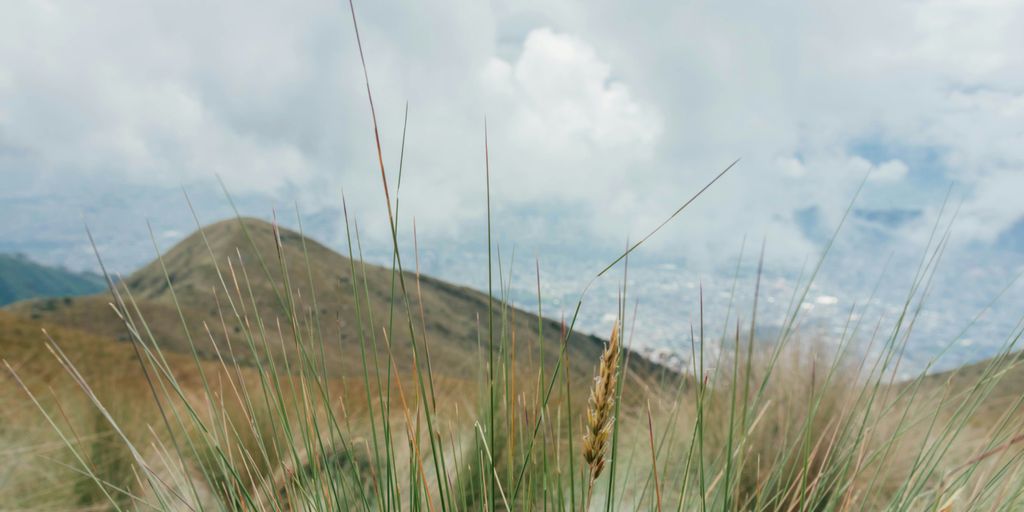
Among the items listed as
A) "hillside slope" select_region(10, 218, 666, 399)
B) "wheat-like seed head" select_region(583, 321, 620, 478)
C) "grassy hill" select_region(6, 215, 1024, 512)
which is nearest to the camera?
"wheat-like seed head" select_region(583, 321, 620, 478)

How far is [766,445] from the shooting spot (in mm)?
3662

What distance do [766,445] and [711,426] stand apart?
34 centimetres

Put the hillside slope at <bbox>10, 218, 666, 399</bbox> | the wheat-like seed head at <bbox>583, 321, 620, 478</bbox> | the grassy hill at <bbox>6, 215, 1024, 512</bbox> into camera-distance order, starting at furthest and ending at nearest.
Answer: the hillside slope at <bbox>10, 218, 666, 399</bbox>, the grassy hill at <bbox>6, 215, 1024, 512</bbox>, the wheat-like seed head at <bbox>583, 321, 620, 478</bbox>

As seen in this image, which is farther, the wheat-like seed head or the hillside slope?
the hillside slope

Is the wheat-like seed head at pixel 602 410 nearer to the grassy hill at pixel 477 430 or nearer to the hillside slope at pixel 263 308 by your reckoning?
the grassy hill at pixel 477 430

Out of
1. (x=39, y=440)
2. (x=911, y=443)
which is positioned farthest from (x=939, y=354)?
(x=39, y=440)

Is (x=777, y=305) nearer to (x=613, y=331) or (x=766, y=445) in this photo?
(x=613, y=331)

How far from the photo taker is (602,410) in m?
0.92

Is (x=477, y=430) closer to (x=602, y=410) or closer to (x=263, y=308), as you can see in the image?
(x=602, y=410)

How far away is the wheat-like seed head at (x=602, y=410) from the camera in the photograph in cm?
92

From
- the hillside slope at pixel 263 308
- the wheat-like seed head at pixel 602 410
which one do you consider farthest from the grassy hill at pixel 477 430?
the hillside slope at pixel 263 308

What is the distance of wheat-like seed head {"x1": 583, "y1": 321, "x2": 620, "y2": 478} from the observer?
3.00 ft

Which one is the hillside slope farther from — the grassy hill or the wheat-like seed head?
the wheat-like seed head

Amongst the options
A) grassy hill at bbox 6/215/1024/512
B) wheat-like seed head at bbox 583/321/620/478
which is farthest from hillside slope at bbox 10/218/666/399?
wheat-like seed head at bbox 583/321/620/478
